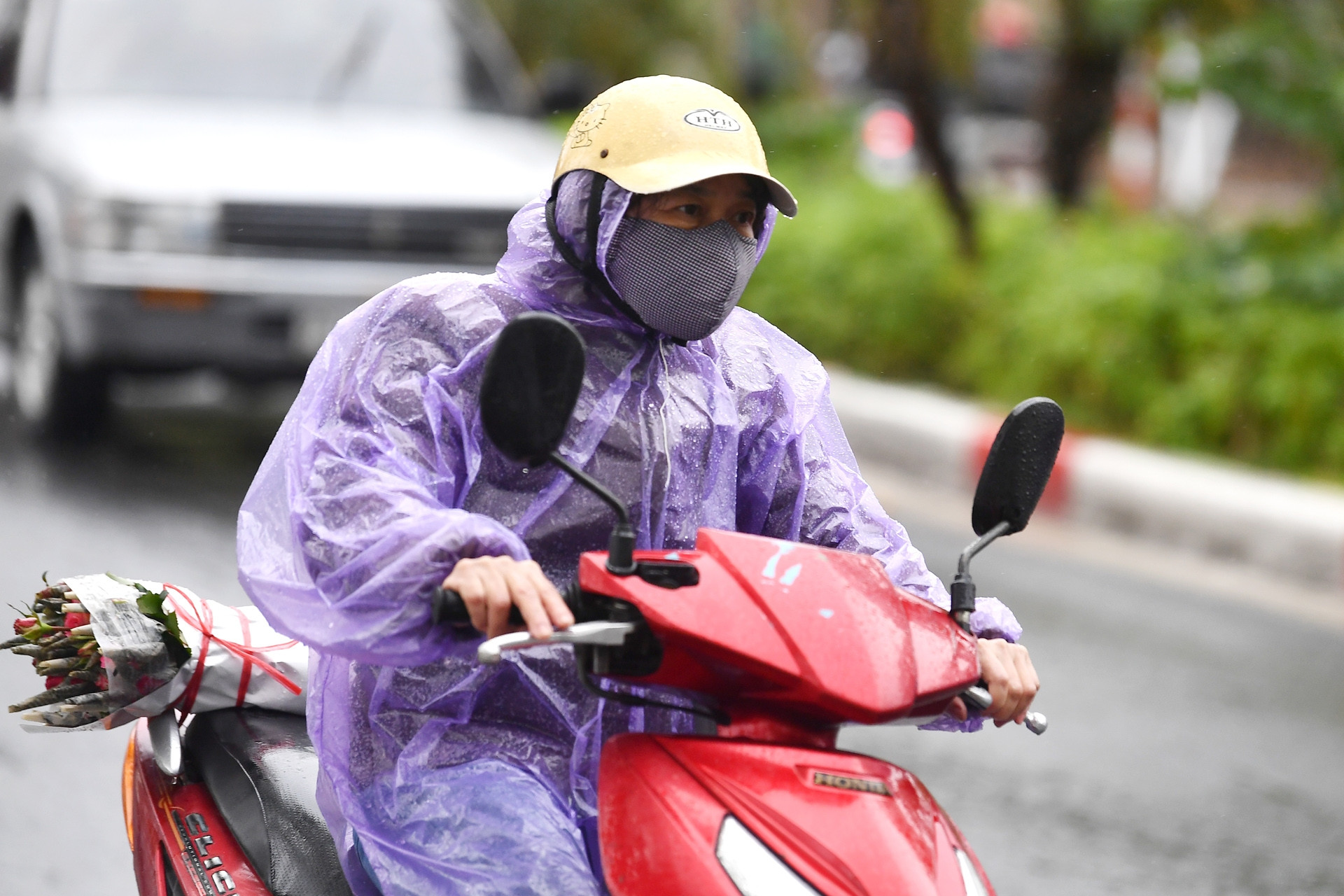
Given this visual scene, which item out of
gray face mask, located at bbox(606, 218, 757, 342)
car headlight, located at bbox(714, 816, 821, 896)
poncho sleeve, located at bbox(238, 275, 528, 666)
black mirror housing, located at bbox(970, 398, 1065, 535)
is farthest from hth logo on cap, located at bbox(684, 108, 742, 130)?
car headlight, located at bbox(714, 816, 821, 896)

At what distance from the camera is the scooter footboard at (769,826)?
76.6 inches

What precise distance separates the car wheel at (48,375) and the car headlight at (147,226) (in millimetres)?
465

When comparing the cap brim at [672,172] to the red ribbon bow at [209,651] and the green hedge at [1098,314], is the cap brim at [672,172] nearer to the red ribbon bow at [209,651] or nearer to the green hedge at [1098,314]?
the red ribbon bow at [209,651]

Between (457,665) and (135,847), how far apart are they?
0.86m

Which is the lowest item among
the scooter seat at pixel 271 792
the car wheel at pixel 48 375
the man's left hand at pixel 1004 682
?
the car wheel at pixel 48 375

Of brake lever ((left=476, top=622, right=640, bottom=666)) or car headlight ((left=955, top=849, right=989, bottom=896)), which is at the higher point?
brake lever ((left=476, top=622, right=640, bottom=666))

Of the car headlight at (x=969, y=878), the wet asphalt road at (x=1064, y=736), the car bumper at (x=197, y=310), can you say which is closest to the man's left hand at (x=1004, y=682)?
the car headlight at (x=969, y=878)

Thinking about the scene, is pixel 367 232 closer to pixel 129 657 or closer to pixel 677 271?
pixel 129 657

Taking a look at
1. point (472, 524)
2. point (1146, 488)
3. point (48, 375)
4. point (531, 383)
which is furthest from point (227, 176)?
point (531, 383)

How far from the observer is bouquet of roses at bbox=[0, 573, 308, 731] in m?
2.79

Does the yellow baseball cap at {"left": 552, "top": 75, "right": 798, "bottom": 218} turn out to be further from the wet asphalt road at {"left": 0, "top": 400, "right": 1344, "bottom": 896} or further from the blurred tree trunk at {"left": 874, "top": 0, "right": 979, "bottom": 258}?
the blurred tree trunk at {"left": 874, "top": 0, "right": 979, "bottom": 258}

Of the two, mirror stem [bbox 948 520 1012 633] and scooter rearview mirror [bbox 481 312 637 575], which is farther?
mirror stem [bbox 948 520 1012 633]

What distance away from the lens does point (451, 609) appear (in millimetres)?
2146

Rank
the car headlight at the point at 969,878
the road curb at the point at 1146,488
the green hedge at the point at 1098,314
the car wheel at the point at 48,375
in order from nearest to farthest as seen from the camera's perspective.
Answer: the car headlight at the point at 969,878
the road curb at the point at 1146,488
the car wheel at the point at 48,375
the green hedge at the point at 1098,314
